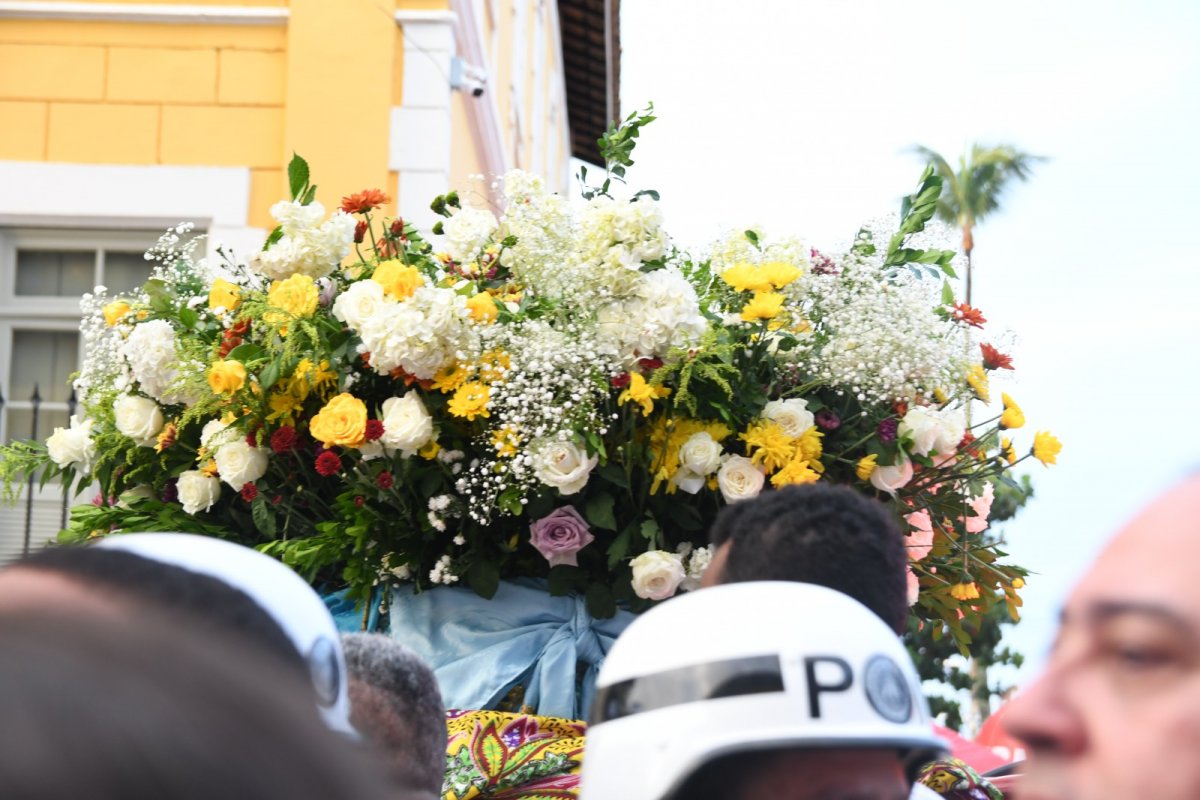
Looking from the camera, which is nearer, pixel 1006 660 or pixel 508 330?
pixel 508 330

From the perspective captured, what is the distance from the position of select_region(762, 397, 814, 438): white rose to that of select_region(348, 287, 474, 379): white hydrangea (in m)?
0.61

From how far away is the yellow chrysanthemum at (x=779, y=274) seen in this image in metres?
3.07

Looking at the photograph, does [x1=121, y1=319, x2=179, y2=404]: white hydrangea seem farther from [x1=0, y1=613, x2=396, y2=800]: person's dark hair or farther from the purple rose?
[x1=0, y1=613, x2=396, y2=800]: person's dark hair

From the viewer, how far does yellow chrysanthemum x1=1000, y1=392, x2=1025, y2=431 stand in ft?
11.0

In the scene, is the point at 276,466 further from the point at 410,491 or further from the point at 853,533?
the point at 853,533

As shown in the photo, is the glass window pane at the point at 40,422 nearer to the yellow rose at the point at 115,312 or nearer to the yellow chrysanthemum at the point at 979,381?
the yellow rose at the point at 115,312

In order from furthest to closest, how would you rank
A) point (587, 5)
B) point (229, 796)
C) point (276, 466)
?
1. point (587, 5)
2. point (276, 466)
3. point (229, 796)

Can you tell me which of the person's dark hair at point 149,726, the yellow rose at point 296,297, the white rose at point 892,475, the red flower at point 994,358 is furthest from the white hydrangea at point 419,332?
the person's dark hair at point 149,726

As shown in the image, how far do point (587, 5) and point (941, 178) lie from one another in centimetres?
1619

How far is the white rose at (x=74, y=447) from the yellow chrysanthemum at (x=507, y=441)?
112 cm

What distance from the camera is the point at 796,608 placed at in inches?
64.1

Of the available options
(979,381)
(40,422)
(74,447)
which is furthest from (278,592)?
(40,422)

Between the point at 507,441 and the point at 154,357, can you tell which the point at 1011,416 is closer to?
the point at 507,441

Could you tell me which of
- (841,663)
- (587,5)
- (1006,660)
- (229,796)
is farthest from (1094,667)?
(587,5)
